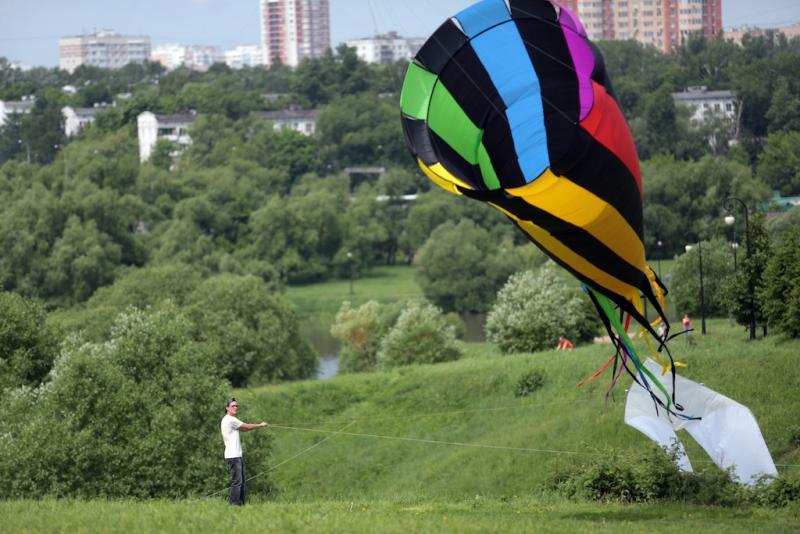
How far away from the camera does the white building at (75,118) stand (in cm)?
16962

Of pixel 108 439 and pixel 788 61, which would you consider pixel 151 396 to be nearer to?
pixel 108 439

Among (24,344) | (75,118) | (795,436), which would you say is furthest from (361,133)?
(795,436)

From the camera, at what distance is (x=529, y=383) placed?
1560 inches

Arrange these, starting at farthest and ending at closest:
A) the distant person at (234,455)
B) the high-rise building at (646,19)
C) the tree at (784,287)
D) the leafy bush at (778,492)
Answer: the high-rise building at (646,19) < the tree at (784,287) < the leafy bush at (778,492) < the distant person at (234,455)

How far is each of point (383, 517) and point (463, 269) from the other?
6913 centimetres

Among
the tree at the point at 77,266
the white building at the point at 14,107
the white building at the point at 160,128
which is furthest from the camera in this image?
the white building at the point at 14,107

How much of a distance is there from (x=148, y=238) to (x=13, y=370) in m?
61.1

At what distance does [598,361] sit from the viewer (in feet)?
130

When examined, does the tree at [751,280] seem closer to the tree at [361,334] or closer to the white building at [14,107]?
the tree at [361,334]

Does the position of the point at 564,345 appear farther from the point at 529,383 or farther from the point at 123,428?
the point at 123,428

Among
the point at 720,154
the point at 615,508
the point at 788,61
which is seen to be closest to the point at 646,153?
the point at 720,154

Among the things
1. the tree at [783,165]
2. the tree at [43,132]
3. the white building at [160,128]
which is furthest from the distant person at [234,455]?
the white building at [160,128]

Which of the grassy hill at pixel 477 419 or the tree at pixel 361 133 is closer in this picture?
the grassy hill at pixel 477 419

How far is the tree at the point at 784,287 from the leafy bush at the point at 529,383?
645cm
